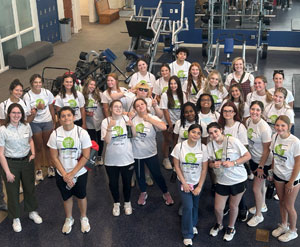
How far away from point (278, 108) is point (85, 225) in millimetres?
2620

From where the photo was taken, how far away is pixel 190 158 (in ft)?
13.2

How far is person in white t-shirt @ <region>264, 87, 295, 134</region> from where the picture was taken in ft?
15.3

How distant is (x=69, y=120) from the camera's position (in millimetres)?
4051

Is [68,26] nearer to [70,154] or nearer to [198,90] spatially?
[198,90]

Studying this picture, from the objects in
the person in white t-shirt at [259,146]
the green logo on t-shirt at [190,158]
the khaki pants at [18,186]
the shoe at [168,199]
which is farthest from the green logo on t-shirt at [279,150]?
the khaki pants at [18,186]

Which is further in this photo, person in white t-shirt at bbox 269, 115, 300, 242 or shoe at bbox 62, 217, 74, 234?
shoe at bbox 62, 217, 74, 234

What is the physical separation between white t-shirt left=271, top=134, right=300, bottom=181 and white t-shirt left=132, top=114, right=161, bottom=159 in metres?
1.35

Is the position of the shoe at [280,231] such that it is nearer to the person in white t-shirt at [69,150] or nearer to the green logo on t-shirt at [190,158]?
the green logo on t-shirt at [190,158]

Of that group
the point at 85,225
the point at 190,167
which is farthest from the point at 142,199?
the point at 190,167

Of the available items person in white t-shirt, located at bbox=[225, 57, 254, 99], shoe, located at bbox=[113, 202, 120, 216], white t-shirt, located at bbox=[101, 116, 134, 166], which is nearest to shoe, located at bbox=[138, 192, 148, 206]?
shoe, located at bbox=[113, 202, 120, 216]

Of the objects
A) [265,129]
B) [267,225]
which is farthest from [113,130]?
[267,225]

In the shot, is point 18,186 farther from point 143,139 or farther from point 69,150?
point 143,139

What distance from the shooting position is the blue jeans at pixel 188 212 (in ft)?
13.5

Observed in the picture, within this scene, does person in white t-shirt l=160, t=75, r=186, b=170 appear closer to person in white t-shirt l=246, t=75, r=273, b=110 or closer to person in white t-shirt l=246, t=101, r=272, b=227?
person in white t-shirt l=246, t=75, r=273, b=110
